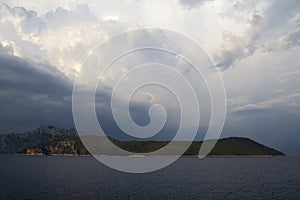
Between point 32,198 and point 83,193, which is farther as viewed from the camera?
point 83,193

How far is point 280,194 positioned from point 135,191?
54.0 m

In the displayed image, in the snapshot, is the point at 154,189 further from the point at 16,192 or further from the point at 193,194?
the point at 16,192

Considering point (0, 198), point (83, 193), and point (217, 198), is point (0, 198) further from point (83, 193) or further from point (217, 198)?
point (217, 198)

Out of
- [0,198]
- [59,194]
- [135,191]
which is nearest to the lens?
[0,198]

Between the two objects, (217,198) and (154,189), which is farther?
(154,189)

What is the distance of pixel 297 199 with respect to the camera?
9194 cm

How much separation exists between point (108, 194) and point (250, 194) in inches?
2033

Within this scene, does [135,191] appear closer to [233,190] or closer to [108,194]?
[108,194]

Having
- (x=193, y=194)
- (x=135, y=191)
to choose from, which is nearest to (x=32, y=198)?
(x=135, y=191)

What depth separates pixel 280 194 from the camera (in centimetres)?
10181

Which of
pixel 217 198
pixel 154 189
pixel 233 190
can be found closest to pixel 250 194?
pixel 233 190

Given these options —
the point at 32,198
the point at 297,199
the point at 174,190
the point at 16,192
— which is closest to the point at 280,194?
the point at 297,199

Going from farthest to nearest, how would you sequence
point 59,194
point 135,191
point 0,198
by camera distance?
point 135,191 < point 59,194 < point 0,198

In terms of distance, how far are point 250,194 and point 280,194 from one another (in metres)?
11.6
